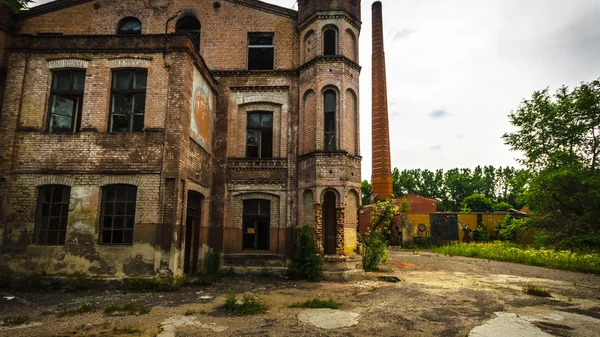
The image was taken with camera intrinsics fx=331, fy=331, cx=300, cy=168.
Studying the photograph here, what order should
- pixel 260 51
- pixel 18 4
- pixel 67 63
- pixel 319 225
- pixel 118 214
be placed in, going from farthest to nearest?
1. pixel 18 4
2. pixel 260 51
3. pixel 319 225
4. pixel 67 63
5. pixel 118 214

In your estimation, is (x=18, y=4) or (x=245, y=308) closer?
(x=245, y=308)

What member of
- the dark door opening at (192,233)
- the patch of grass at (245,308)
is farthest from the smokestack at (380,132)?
the patch of grass at (245,308)

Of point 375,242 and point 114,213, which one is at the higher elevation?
point 114,213

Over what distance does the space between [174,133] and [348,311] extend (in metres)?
6.57

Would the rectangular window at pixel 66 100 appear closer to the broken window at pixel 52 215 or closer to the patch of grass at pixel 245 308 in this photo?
the broken window at pixel 52 215

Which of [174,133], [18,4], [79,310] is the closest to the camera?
[79,310]

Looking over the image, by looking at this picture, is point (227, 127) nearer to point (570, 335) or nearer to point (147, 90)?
point (147, 90)

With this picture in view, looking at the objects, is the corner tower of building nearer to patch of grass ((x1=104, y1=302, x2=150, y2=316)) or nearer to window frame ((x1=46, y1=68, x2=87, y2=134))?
patch of grass ((x1=104, y1=302, x2=150, y2=316))

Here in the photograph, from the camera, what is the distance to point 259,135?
12984 mm

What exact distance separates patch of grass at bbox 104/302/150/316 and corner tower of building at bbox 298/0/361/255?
6.06m

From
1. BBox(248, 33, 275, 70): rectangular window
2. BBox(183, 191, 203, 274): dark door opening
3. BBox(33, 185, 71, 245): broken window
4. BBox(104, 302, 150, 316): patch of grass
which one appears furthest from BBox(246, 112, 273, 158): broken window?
BBox(104, 302, 150, 316): patch of grass

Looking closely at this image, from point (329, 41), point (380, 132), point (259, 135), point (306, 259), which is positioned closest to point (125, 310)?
point (306, 259)

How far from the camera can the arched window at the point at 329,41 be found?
1273 cm

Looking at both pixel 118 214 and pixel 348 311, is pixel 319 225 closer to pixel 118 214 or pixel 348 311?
pixel 348 311
